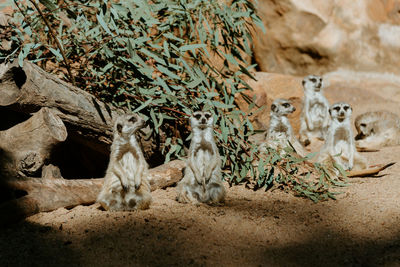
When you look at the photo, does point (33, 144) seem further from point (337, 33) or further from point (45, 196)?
point (337, 33)

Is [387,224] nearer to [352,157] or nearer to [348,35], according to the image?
[352,157]

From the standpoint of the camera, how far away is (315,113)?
7188mm

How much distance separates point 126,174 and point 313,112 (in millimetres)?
4499

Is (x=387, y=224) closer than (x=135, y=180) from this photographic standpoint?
Yes

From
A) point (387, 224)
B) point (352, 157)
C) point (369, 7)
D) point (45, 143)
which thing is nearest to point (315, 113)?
point (352, 157)

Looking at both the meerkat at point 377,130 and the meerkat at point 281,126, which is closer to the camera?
the meerkat at point 281,126

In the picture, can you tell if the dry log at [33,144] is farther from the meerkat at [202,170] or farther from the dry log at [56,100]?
the meerkat at [202,170]

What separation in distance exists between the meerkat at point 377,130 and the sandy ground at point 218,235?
110 inches

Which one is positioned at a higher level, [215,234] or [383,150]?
[383,150]

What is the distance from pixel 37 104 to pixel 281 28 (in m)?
6.81

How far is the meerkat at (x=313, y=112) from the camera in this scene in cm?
710

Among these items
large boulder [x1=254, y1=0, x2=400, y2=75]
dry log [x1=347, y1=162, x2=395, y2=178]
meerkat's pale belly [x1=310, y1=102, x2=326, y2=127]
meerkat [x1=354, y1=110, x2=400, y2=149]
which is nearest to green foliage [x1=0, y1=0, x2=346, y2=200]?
dry log [x1=347, y1=162, x2=395, y2=178]

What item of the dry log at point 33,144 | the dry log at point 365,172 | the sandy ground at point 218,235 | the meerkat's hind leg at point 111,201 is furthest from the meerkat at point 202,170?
the dry log at point 365,172

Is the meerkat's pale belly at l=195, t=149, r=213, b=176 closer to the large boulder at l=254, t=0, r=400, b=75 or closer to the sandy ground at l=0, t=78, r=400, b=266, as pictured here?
the sandy ground at l=0, t=78, r=400, b=266
